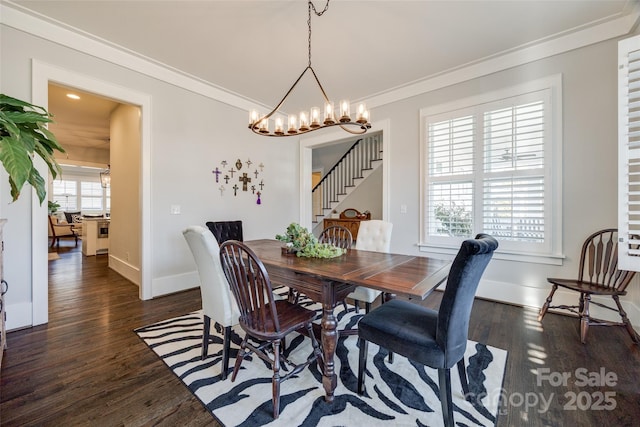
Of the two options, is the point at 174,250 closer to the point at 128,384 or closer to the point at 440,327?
the point at 128,384

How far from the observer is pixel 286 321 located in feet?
5.26

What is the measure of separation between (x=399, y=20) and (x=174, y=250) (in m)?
3.69

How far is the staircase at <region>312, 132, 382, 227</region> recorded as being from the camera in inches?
269

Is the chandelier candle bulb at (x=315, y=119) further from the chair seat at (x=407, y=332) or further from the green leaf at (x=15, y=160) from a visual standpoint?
the green leaf at (x=15, y=160)

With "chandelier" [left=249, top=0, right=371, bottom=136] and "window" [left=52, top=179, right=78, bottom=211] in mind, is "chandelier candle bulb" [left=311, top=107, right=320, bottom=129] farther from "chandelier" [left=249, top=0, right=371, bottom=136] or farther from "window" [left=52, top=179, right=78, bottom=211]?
"window" [left=52, top=179, right=78, bottom=211]

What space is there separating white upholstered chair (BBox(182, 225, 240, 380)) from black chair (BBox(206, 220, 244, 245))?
5.49ft

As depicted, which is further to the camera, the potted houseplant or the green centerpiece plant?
the green centerpiece plant

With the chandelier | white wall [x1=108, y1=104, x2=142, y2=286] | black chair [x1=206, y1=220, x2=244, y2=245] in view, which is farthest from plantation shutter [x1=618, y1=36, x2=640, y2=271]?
white wall [x1=108, y1=104, x2=142, y2=286]

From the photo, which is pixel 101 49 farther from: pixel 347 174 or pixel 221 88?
pixel 347 174

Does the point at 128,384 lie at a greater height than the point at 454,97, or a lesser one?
lesser

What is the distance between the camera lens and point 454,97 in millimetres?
3379

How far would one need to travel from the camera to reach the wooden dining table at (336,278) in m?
1.40

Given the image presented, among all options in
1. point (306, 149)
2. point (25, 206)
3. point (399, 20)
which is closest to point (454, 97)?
point (399, 20)

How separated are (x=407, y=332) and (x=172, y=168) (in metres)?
3.39
